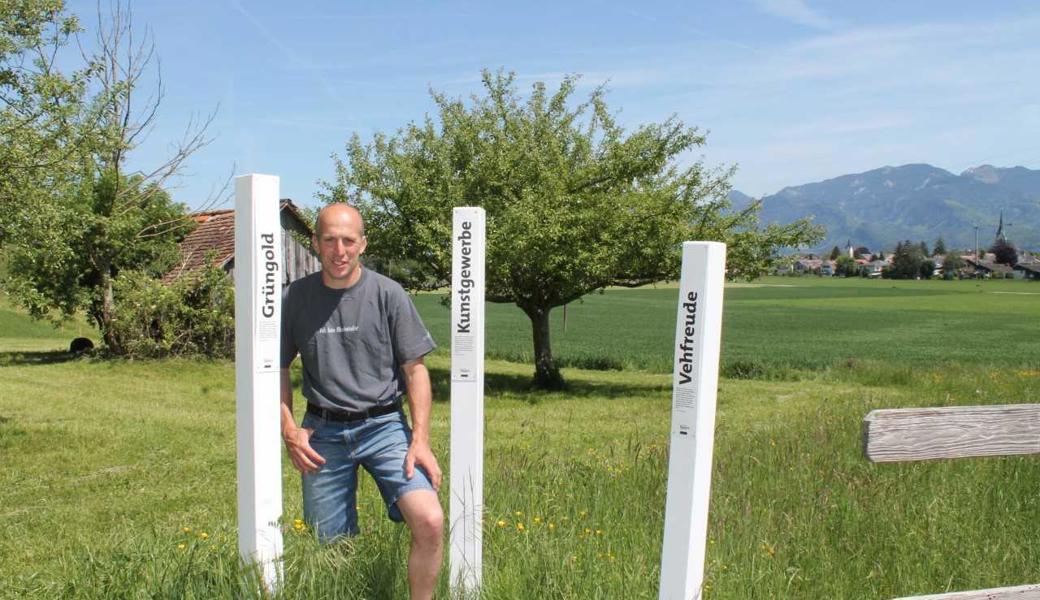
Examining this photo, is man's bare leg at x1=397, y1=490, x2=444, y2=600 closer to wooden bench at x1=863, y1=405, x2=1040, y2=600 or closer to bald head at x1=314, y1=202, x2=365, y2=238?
bald head at x1=314, y1=202, x2=365, y2=238

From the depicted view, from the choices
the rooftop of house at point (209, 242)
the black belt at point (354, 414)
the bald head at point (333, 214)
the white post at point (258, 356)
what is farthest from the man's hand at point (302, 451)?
the rooftop of house at point (209, 242)

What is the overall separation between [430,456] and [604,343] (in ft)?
91.5

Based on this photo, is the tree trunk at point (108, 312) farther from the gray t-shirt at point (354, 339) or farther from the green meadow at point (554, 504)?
the gray t-shirt at point (354, 339)

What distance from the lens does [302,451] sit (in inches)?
149

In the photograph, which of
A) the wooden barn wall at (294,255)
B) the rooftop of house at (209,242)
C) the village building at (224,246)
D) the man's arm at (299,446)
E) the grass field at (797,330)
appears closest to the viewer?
the man's arm at (299,446)

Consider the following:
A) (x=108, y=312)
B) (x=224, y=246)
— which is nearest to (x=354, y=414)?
(x=108, y=312)

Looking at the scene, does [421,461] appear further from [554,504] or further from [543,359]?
[543,359]

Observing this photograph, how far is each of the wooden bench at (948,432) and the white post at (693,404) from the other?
29.5 inches

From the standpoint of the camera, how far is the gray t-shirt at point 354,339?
3.77 meters

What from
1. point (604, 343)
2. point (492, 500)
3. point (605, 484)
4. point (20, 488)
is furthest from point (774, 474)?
point (604, 343)

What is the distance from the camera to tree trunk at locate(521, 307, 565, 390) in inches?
752

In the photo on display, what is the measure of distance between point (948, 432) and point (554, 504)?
2.55 metres

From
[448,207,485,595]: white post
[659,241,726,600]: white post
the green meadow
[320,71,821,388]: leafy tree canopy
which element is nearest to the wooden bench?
[659,241,726,600]: white post

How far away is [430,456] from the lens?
3.79 m
